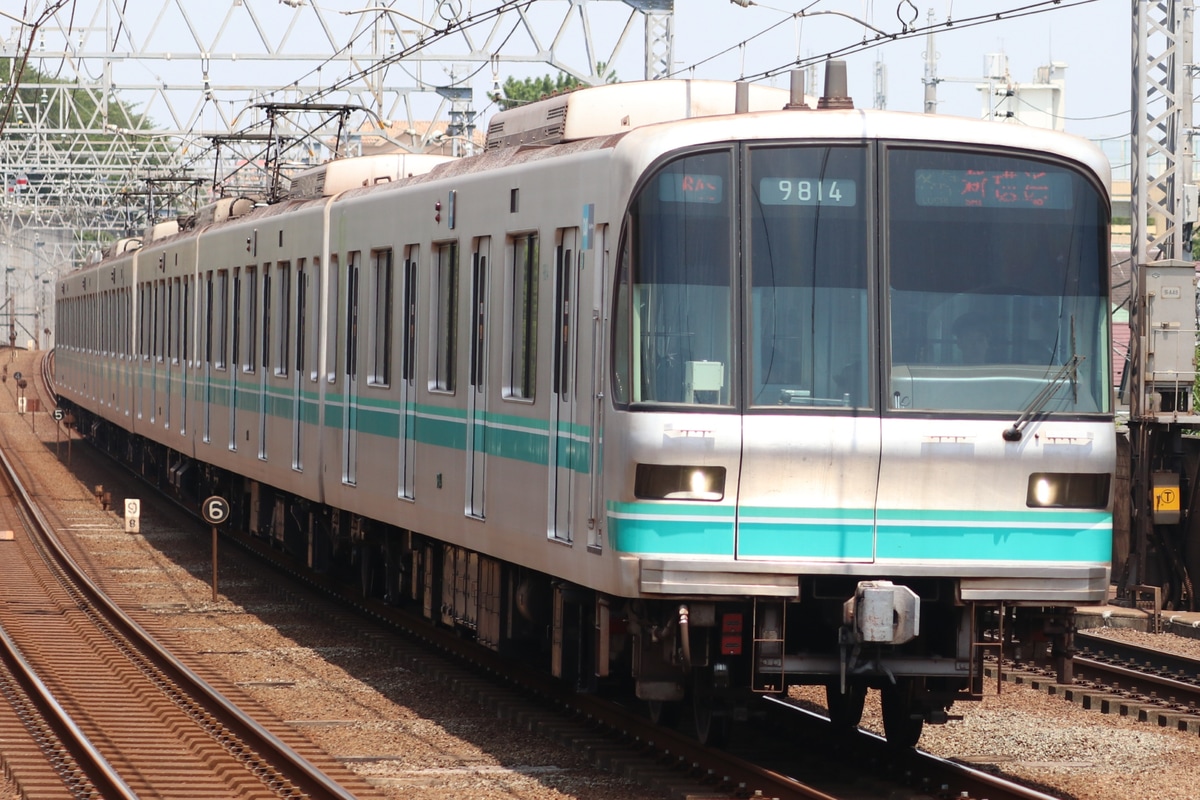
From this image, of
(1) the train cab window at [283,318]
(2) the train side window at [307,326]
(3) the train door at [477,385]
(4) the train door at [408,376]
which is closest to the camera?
(3) the train door at [477,385]

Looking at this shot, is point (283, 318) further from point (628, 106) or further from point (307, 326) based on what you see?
point (628, 106)

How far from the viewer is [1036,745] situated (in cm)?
1010

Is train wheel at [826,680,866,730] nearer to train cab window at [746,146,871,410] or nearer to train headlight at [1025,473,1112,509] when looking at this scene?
train headlight at [1025,473,1112,509]

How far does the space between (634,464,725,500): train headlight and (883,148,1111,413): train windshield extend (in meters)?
0.81

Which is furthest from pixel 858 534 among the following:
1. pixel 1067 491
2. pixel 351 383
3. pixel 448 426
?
pixel 351 383

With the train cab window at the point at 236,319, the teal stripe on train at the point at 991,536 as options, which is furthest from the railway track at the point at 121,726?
the train cab window at the point at 236,319

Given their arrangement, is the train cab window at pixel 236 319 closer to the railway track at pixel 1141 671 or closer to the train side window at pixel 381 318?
the train side window at pixel 381 318

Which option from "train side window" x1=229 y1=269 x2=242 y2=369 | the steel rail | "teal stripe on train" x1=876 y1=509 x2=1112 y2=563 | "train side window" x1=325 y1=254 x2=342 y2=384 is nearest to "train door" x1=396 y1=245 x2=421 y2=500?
the steel rail

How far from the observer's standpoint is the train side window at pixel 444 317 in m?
11.2

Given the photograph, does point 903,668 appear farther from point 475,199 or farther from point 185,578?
point 185,578

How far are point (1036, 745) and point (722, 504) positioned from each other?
3043mm

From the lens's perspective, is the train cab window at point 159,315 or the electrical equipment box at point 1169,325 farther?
the train cab window at point 159,315

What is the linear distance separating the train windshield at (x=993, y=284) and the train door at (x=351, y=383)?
5.99 metres

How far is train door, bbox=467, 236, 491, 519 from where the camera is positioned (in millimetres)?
10539
